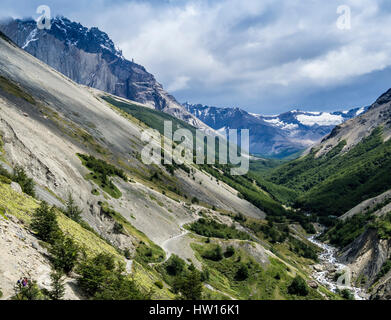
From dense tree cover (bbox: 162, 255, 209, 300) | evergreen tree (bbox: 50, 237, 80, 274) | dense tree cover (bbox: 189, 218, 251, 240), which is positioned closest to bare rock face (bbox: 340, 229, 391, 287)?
dense tree cover (bbox: 189, 218, 251, 240)

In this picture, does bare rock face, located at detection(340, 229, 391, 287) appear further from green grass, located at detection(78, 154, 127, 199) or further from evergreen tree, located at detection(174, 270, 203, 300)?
green grass, located at detection(78, 154, 127, 199)

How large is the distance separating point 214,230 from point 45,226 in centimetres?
7797

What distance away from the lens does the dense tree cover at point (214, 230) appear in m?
95.3

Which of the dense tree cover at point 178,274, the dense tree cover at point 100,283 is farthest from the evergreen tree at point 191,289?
the dense tree cover at point 100,283

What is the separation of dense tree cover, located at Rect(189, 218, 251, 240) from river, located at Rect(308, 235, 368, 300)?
29.5 m

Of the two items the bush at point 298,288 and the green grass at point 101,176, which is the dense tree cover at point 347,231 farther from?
the green grass at point 101,176

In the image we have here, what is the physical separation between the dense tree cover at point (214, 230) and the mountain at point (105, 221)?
0.63 m

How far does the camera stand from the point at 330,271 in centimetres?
10588

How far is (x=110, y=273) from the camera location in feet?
81.8

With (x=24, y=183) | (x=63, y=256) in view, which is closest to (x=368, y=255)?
(x=63, y=256)

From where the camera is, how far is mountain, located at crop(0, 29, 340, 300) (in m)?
24.4

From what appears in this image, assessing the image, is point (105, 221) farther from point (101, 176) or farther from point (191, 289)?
point (191, 289)
